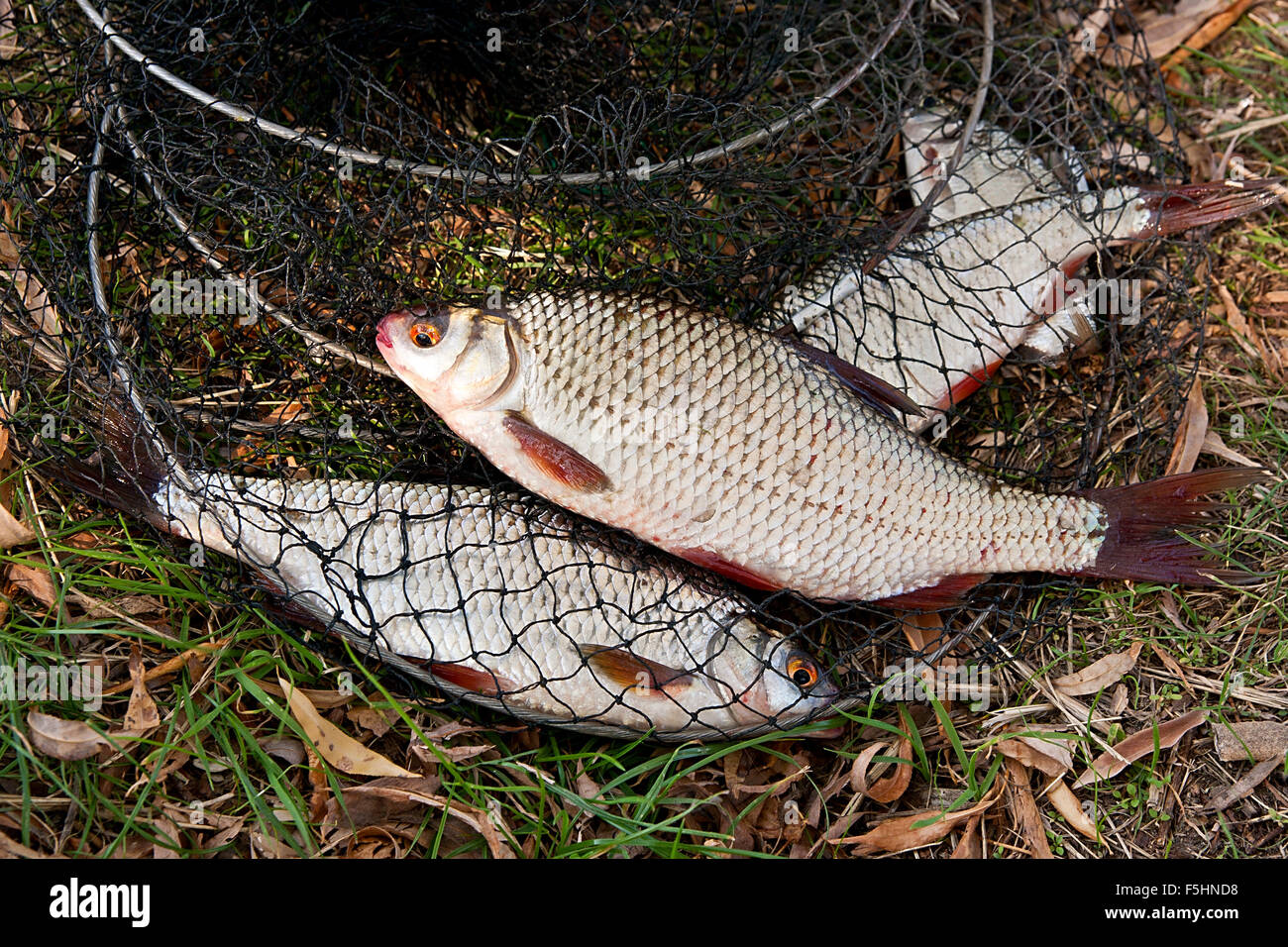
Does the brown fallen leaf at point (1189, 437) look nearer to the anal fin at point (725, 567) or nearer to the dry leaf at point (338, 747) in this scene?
the anal fin at point (725, 567)

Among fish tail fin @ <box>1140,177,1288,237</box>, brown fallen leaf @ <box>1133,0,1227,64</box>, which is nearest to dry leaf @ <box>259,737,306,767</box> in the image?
fish tail fin @ <box>1140,177,1288,237</box>

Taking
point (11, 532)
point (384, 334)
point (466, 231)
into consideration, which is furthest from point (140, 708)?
point (466, 231)

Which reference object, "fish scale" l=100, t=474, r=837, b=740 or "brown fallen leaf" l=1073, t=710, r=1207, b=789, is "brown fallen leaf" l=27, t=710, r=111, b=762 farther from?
"brown fallen leaf" l=1073, t=710, r=1207, b=789

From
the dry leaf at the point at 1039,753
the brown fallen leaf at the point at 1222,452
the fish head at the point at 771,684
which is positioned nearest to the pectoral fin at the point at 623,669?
the fish head at the point at 771,684

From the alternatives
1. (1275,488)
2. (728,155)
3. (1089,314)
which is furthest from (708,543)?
(1275,488)

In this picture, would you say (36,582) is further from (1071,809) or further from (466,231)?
(1071,809)

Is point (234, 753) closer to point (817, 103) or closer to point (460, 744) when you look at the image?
point (460, 744)
